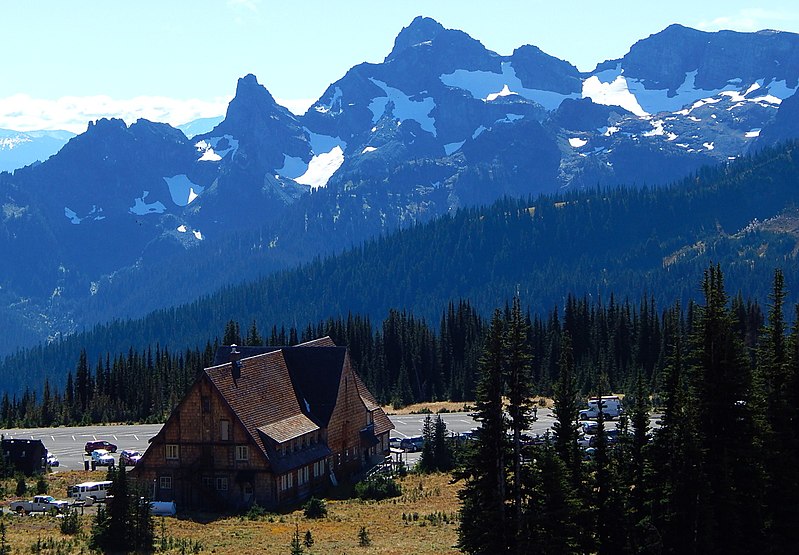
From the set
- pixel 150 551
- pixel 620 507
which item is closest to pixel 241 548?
pixel 150 551

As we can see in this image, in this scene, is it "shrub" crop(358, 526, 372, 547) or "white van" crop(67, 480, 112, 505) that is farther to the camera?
Answer: "white van" crop(67, 480, 112, 505)

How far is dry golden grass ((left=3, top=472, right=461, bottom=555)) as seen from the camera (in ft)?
190

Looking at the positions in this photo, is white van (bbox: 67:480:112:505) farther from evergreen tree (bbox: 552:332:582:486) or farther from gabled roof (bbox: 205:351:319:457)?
evergreen tree (bbox: 552:332:582:486)

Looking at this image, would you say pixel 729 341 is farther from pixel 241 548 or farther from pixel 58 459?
pixel 58 459

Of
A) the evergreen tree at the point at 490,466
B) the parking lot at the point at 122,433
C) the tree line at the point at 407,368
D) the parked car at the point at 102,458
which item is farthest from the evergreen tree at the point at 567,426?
the tree line at the point at 407,368

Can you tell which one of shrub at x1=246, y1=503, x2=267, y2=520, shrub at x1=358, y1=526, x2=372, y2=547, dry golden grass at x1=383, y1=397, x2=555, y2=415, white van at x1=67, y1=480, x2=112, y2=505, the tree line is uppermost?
the tree line

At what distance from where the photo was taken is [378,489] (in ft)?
260

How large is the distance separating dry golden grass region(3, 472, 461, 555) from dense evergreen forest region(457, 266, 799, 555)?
10.5m

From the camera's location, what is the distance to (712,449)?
5028 cm

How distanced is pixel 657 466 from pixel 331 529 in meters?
23.9

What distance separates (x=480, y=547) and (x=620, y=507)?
686 cm

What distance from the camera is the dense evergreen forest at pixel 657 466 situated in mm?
46188

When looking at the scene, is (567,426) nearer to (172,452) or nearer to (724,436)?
(724,436)

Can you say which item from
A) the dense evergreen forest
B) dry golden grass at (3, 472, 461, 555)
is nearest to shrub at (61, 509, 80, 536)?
dry golden grass at (3, 472, 461, 555)
